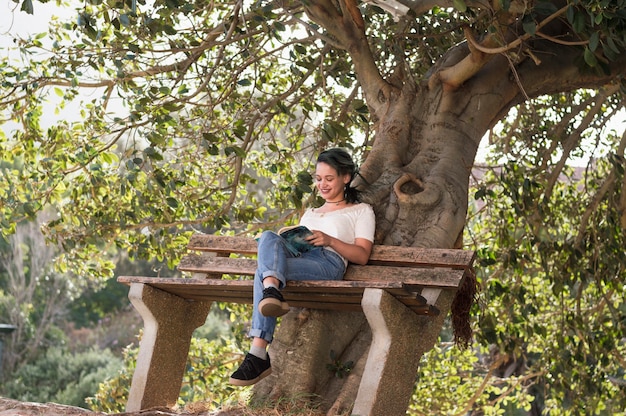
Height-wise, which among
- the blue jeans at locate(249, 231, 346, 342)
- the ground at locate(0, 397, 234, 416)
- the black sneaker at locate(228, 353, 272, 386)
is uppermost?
the blue jeans at locate(249, 231, 346, 342)

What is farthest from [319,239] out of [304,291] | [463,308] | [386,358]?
[463,308]

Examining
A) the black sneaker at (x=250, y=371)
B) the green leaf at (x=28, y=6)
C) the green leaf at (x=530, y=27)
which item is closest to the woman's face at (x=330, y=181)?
the black sneaker at (x=250, y=371)

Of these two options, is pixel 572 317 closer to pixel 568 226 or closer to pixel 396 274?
pixel 568 226

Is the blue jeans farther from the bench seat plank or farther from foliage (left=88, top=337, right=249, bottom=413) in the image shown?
foliage (left=88, top=337, right=249, bottom=413)

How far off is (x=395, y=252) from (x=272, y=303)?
100cm

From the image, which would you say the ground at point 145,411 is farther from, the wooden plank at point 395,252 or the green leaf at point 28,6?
the green leaf at point 28,6

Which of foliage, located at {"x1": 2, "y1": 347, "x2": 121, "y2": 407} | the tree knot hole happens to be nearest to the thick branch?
the tree knot hole

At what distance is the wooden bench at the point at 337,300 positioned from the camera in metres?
4.52

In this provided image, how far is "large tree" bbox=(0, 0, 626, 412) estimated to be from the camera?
546cm

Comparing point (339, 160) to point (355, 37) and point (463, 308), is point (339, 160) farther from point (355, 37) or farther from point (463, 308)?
point (355, 37)

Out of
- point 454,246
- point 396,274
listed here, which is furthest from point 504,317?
point 396,274

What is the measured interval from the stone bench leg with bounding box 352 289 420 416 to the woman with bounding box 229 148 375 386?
47 cm

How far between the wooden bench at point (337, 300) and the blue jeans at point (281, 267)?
0.10 metres

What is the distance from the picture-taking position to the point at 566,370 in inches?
332
